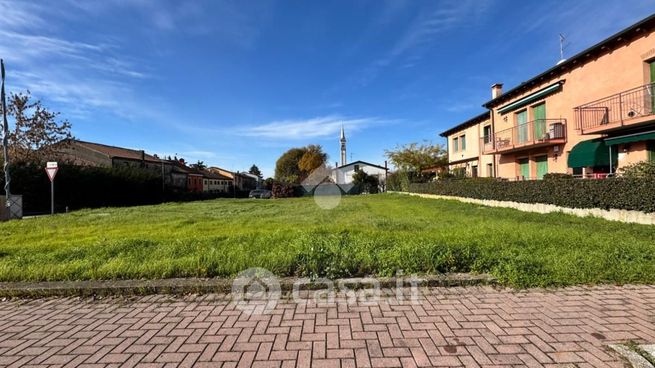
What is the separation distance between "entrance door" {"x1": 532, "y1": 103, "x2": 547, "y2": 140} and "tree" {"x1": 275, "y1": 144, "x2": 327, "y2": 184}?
158 ft

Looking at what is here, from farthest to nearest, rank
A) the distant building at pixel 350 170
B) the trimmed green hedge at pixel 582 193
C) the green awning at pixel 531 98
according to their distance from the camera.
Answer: the distant building at pixel 350 170, the green awning at pixel 531 98, the trimmed green hedge at pixel 582 193

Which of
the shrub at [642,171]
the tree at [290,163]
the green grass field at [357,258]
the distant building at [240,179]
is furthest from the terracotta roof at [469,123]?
the distant building at [240,179]

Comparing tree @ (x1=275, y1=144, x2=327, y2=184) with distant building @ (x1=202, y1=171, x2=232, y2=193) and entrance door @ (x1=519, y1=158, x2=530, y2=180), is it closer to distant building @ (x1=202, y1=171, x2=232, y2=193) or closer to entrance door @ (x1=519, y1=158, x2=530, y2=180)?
distant building @ (x1=202, y1=171, x2=232, y2=193)

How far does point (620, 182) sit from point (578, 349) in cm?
910

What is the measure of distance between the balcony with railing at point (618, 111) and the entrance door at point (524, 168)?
16.6 feet

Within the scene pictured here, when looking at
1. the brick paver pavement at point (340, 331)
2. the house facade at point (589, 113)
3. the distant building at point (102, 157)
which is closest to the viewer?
the brick paver pavement at point (340, 331)

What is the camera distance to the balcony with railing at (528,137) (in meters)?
16.1

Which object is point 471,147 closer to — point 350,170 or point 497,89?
point 497,89

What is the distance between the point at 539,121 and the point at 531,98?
186cm

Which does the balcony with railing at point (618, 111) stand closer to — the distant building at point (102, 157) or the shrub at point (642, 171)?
the shrub at point (642, 171)

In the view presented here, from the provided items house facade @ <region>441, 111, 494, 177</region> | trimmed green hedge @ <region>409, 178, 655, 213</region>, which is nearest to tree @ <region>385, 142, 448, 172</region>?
house facade @ <region>441, 111, 494, 177</region>

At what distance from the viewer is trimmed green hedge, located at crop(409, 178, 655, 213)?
8.48 m

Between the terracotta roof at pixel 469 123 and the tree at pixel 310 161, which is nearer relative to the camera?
the terracotta roof at pixel 469 123

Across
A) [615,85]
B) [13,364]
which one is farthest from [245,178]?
[13,364]
